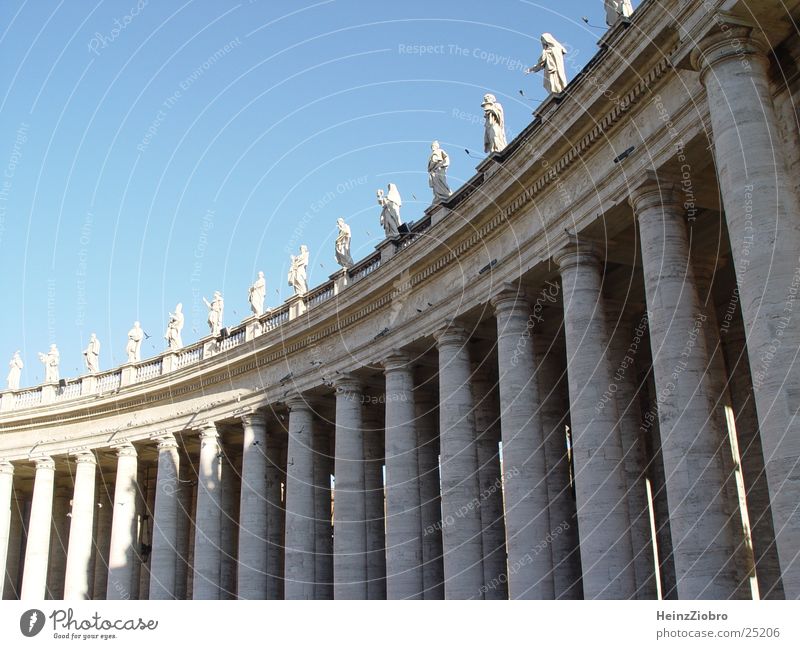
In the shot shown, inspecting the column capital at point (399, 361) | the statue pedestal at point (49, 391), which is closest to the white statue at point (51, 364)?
the statue pedestal at point (49, 391)

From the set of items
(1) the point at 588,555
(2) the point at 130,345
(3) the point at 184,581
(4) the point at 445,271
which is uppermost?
(2) the point at 130,345

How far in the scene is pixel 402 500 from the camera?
47250 mm

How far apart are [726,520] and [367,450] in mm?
33596

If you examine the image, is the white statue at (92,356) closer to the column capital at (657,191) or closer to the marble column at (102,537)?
the marble column at (102,537)

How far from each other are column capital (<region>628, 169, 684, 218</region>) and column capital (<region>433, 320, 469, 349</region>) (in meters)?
14.7

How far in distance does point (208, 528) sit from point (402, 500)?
20431mm

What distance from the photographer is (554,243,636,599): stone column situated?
32594mm

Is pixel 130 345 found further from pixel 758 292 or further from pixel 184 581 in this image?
pixel 758 292

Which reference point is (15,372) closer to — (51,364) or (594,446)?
(51,364)

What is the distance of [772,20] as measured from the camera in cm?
2577

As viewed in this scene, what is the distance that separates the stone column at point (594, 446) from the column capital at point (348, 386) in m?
20.1

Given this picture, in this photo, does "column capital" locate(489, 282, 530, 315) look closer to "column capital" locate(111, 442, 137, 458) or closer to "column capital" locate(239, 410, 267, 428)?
"column capital" locate(239, 410, 267, 428)

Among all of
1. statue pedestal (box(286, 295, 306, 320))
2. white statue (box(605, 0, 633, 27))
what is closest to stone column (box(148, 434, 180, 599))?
statue pedestal (box(286, 295, 306, 320))

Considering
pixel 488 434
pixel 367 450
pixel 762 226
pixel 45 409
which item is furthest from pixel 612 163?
pixel 45 409
